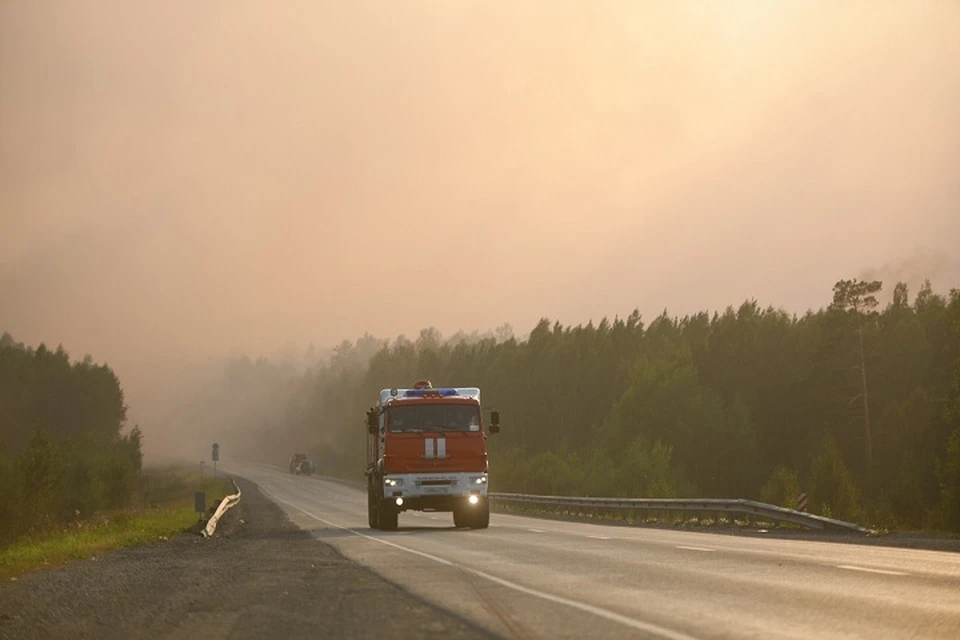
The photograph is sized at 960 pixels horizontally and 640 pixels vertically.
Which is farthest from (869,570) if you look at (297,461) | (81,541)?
(297,461)

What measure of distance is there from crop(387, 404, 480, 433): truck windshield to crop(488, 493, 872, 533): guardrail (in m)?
7.53

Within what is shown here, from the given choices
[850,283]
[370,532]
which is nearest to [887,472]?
[850,283]

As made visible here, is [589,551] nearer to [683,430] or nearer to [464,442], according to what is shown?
[464,442]

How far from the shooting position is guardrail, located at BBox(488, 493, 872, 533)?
101ft

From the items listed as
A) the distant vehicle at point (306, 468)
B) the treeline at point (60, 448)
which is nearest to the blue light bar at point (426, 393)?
the treeline at point (60, 448)

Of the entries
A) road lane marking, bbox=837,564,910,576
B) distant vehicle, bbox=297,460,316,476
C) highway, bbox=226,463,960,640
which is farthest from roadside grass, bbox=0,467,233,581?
distant vehicle, bbox=297,460,316,476

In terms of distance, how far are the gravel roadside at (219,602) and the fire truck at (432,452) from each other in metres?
8.81

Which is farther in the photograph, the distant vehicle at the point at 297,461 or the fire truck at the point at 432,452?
the distant vehicle at the point at 297,461

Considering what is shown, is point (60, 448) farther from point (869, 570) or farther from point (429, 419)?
point (869, 570)

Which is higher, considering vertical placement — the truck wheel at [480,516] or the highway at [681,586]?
the truck wheel at [480,516]

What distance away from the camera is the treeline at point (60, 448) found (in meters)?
90.8

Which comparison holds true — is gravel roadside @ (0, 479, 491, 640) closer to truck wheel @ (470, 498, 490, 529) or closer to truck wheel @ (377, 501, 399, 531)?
truck wheel @ (377, 501, 399, 531)

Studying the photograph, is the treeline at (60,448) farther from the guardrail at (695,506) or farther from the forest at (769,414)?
the forest at (769,414)

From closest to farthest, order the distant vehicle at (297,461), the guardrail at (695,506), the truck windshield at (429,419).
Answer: the guardrail at (695,506)
the truck windshield at (429,419)
the distant vehicle at (297,461)
